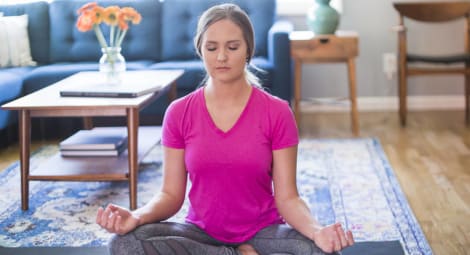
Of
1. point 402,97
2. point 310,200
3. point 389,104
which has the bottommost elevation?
point 310,200

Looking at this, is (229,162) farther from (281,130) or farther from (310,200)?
(310,200)

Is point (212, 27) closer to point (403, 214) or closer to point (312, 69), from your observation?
point (403, 214)

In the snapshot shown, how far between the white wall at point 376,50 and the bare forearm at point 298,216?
3.46m

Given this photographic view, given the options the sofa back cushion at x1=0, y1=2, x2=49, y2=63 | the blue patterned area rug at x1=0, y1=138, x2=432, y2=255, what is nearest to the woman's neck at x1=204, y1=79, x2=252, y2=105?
the blue patterned area rug at x1=0, y1=138, x2=432, y2=255

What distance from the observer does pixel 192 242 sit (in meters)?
1.65

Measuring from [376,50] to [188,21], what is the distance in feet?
4.31

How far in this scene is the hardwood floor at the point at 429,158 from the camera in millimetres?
2699

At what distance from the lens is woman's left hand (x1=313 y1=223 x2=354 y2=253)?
4.87 feet

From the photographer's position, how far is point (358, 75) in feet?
16.8

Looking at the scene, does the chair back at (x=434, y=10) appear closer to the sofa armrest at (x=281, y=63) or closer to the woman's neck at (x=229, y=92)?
the sofa armrest at (x=281, y=63)

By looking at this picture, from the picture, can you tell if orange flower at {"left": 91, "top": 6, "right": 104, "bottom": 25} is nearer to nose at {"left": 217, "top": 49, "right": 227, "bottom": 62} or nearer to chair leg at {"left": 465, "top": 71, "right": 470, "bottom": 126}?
nose at {"left": 217, "top": 49, "right": 227, "bottom": 62}

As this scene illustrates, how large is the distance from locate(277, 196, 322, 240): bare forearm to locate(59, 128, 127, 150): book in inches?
68.0

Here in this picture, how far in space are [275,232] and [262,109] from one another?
0.96ft

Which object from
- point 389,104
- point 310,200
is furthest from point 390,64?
point 310,200
